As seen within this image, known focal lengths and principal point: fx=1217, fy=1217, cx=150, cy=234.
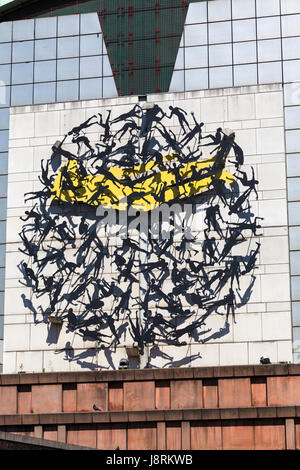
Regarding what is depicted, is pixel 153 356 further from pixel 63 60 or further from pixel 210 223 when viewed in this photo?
pixel 63 60

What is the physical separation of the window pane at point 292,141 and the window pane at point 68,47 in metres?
10.3

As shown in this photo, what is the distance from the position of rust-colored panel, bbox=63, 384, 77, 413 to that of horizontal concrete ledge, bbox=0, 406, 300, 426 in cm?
50

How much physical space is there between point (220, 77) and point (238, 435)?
16.5m

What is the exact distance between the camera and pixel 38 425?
43.5 meters

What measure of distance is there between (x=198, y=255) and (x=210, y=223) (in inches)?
54.5

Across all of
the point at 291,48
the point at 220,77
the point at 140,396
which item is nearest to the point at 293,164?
the point at 220,77

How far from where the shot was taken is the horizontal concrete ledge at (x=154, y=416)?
41.6 meters

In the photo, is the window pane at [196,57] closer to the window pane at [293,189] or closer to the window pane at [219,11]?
the window pane at [219,11]

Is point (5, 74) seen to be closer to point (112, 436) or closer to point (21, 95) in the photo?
point (21, 95)

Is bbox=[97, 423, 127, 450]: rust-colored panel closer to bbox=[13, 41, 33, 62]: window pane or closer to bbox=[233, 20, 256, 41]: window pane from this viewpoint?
bbox=[233, 20, 256, 41]: window pane

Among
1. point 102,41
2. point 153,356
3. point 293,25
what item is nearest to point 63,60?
point 102,41

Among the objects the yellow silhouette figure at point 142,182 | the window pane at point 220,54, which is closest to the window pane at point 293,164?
the yellow silhouette figure at point 142,182

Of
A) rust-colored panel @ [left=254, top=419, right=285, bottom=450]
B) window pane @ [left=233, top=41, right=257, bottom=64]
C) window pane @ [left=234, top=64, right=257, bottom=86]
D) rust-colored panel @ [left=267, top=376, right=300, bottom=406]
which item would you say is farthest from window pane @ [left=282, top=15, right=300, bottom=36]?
rust-colored panel @ [left=254, top=419, right=285, bottom=450]

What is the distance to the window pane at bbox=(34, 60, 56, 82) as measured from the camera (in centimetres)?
5303
